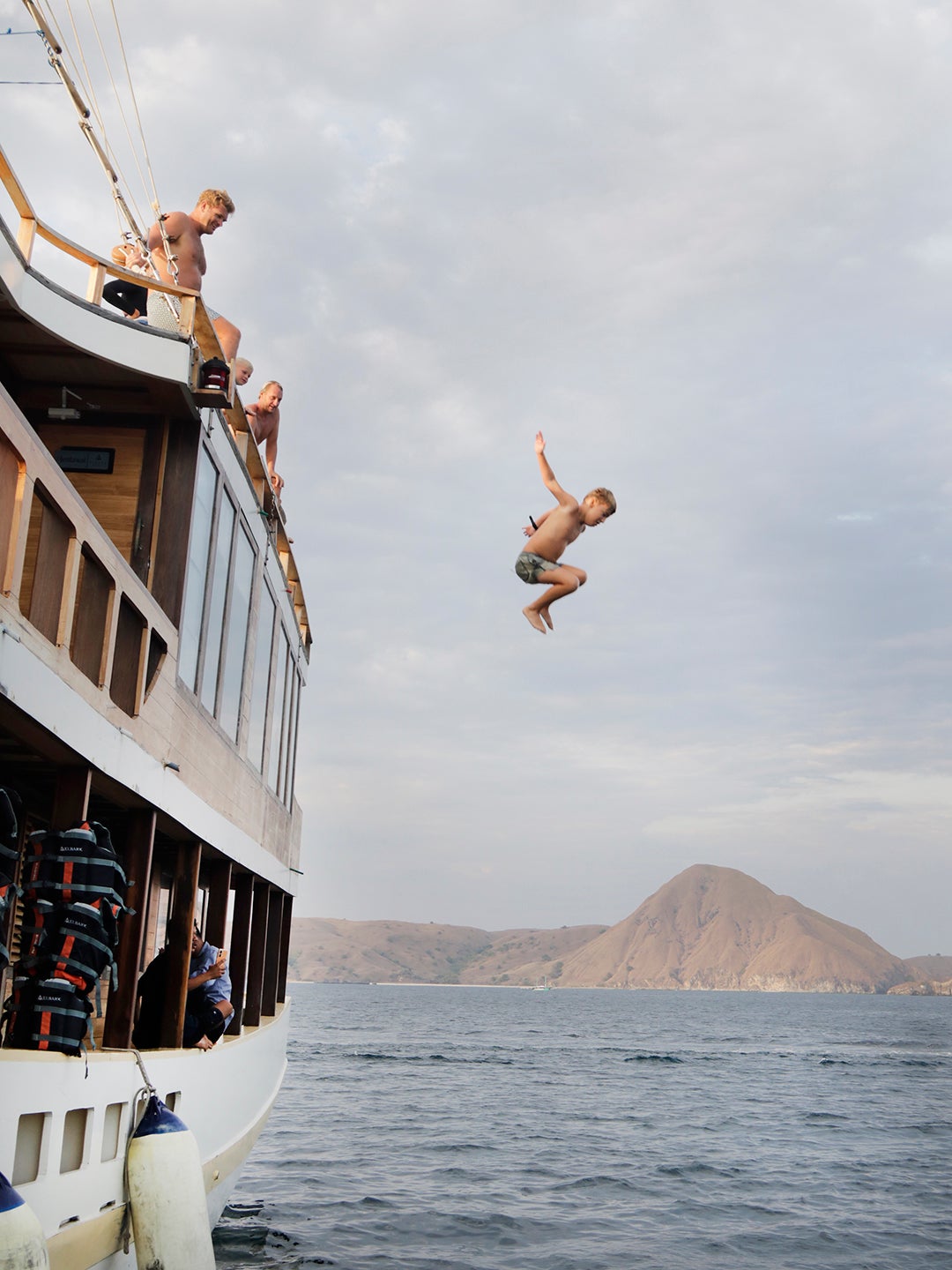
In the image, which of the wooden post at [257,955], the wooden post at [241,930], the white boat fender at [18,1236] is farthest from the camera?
the wooden post at [257,955]

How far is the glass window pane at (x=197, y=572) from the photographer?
7809 millimetres

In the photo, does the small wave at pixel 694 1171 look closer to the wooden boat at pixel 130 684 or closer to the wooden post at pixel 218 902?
the wooden boat at pixel 130 684

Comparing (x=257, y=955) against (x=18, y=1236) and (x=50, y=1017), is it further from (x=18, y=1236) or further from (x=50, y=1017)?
(x=18, y=1236)

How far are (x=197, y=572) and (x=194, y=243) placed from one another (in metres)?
3.20

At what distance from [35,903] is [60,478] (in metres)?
1.96

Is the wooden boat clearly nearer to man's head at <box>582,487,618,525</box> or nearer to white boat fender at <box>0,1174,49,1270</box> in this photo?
white boat fender at <box>0,1174,49,1270</box>

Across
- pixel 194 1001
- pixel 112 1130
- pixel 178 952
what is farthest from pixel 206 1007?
pixel 112 1130

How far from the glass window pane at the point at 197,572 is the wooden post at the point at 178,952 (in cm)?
138

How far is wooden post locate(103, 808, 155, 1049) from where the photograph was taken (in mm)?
6465

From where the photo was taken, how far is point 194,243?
9.51 m

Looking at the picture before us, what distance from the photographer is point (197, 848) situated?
817 cm

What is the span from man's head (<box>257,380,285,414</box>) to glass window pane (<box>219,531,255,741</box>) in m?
1.87

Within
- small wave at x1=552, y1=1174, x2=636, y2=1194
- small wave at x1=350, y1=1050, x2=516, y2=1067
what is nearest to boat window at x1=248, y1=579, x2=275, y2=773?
small wave at x1=552, y1=1174, x2=636, y2=1194

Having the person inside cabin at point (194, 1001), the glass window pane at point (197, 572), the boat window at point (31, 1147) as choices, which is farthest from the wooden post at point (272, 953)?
the boat window at point (31, 1147)
